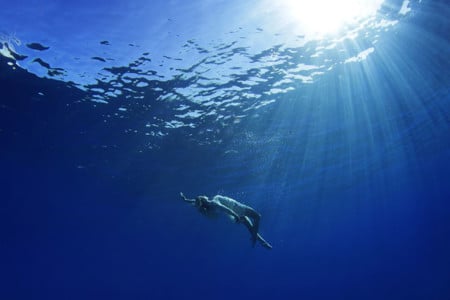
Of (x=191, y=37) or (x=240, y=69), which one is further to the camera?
(x=240, y=69)

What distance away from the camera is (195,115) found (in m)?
20.8

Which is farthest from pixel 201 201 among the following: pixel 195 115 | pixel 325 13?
pixel 195 115

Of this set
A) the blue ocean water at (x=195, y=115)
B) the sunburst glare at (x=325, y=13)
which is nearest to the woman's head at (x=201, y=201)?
the blue ocean water at (x=195, y=115)

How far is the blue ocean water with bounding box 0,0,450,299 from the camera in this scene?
13.3 metres

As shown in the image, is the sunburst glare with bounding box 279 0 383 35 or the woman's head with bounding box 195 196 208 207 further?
the sunburst glare with bounding box 279 0 383 35

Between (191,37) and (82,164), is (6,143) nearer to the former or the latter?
(82,164)

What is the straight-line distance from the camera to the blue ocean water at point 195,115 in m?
13.3

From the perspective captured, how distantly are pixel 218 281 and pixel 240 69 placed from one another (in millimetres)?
153183

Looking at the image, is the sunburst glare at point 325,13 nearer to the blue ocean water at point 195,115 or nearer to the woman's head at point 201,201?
the blue ocean water at point 195,115

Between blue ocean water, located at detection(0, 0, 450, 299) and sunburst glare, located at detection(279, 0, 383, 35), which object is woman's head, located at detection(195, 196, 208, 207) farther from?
sunburst glare, located at detection(279, 0, 383, 35)

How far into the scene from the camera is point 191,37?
44.3 ft

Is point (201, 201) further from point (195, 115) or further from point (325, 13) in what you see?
point (195, 115)

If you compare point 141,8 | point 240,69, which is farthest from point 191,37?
point 240,69

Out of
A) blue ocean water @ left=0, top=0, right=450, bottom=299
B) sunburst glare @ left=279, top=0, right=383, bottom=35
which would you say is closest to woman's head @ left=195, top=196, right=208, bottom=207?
blue ocean water @ left=0, top=0, right=450, bottom=299
